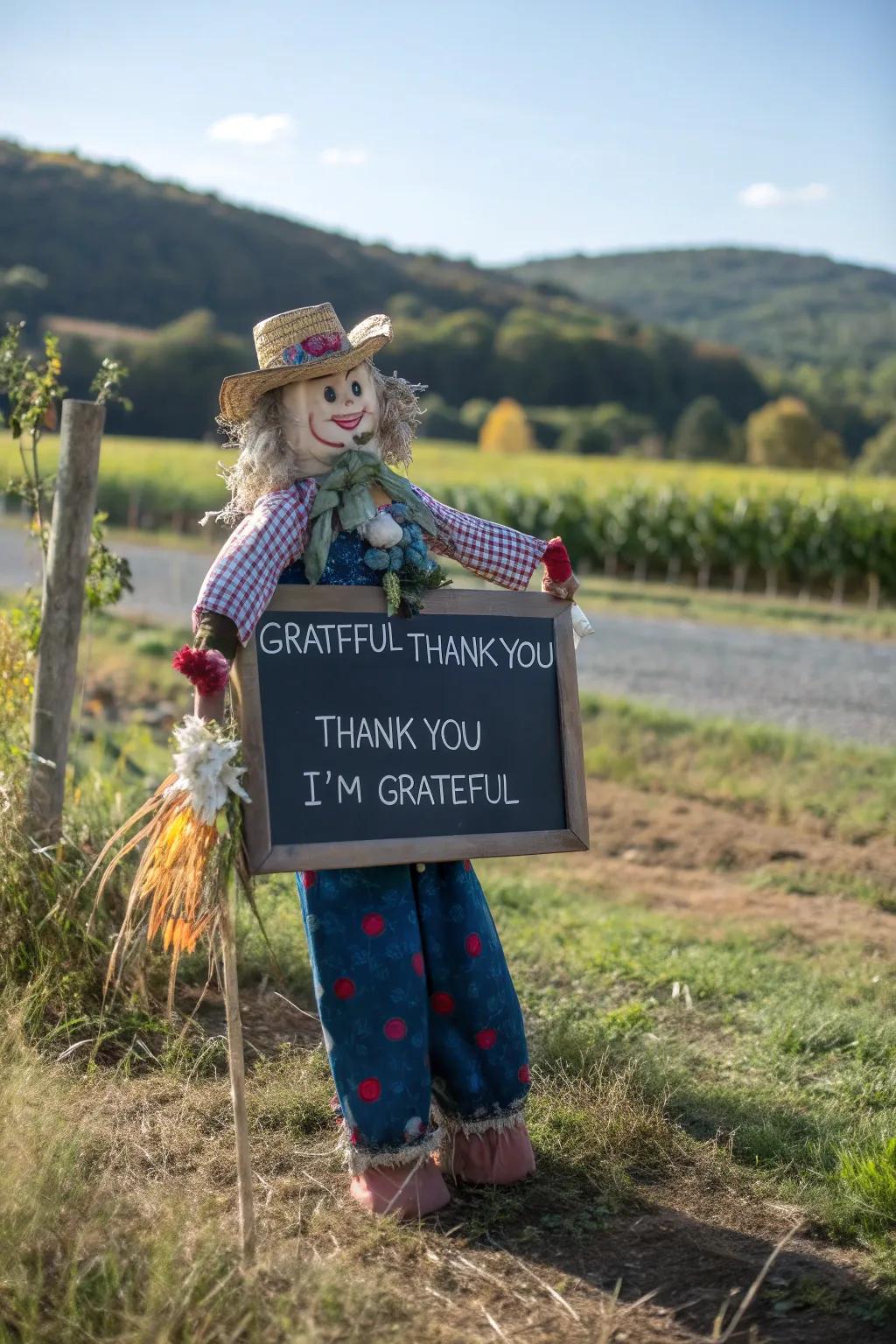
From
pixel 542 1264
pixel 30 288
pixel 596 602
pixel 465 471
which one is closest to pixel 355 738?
pixel 542 1264

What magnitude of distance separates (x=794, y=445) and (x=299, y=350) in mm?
51631

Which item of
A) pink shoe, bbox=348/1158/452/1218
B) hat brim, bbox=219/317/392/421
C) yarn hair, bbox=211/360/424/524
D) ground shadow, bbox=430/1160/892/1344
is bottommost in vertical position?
ground shadow, bbox=430/1160/892/1344

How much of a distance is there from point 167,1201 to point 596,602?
17129 millimetres

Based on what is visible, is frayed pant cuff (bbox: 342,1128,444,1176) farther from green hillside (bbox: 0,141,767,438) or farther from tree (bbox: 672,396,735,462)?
green hillside (bbox: 0,141,767,438)

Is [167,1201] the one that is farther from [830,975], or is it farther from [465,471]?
[465,471]

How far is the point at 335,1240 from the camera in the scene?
9.82 ft

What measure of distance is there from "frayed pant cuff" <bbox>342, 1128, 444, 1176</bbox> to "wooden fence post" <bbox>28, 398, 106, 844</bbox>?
1670 mm

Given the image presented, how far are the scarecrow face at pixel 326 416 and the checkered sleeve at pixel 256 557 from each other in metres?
0.10

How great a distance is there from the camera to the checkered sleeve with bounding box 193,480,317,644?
3.01m

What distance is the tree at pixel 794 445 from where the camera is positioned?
52156 mm

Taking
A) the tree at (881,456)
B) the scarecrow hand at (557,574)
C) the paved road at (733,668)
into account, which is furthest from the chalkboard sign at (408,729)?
the tree at (881,456)

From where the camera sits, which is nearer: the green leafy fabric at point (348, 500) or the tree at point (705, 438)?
the green leafy fabric at point (348, 500)

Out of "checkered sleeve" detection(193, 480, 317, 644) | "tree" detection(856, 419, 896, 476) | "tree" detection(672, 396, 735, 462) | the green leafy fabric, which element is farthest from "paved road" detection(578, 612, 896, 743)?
"tree" detection(672, 396, 735, 462)

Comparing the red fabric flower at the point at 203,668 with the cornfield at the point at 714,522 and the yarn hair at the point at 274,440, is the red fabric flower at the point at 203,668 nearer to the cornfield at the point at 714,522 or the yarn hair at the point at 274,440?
the yarn hair at the point at 274,440
